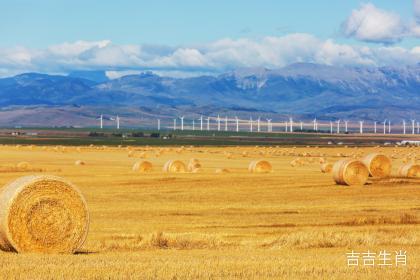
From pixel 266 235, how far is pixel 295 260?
18.9 feet

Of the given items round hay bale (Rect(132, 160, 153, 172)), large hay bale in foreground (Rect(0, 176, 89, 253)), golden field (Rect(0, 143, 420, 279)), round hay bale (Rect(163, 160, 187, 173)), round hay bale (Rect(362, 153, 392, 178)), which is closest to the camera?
golden field (Rect(0, 143, 420, 279))

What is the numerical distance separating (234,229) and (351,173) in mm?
15060

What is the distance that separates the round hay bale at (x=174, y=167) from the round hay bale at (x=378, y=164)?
1148 cm

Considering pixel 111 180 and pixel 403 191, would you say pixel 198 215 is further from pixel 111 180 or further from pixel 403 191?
pixel 111 180

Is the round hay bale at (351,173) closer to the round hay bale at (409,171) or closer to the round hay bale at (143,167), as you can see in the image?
the round hay bale at (409,171)

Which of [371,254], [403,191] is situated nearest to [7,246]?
[371,254]

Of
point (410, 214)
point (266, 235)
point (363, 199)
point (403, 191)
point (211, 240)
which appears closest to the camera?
point (211, 240)

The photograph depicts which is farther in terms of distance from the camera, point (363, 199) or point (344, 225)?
point (363, 199)

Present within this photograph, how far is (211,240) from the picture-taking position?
20500mm

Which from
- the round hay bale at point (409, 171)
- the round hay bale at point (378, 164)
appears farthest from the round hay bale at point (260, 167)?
the round hay bale at point (378, 164)

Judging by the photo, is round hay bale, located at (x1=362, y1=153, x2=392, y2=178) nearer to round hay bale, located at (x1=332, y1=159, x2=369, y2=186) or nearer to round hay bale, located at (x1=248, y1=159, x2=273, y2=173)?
round hay bale, located at (x1=332, y1=159, x2=369, y2=186)

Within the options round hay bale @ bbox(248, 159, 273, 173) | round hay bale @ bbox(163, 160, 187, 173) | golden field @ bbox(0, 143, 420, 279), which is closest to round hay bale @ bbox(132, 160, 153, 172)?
round hay bale @ bbox(163, 160, 187, 173)

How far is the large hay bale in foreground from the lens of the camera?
17.6 m

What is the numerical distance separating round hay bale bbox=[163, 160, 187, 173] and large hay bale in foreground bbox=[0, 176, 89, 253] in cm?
2854
